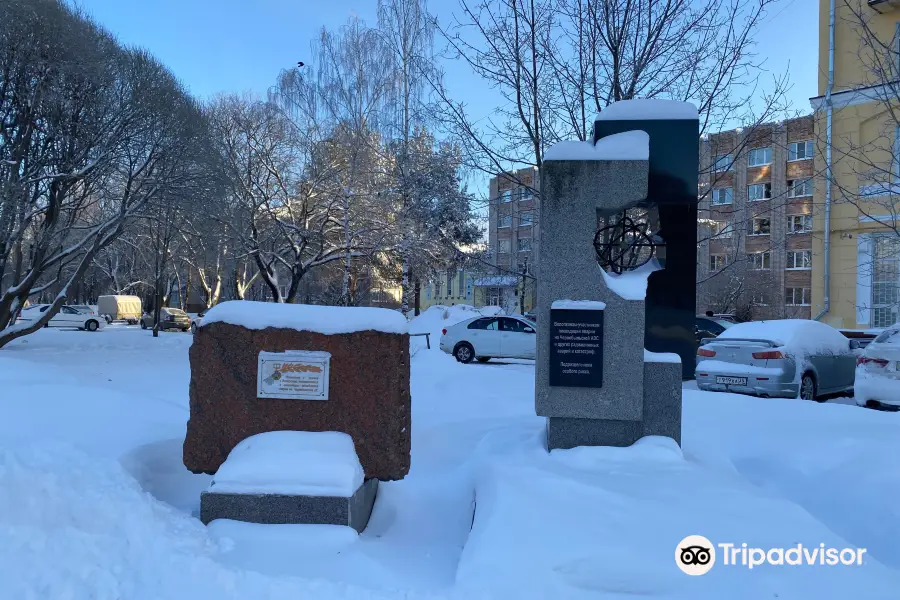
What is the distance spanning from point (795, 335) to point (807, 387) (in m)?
0.88

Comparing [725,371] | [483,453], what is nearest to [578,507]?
[483,453]

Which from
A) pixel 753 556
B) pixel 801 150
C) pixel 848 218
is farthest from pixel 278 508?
pixel 801 150

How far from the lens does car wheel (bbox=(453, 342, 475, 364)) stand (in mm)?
17156

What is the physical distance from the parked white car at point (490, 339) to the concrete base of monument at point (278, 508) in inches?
517

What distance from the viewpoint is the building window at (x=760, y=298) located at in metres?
33.7

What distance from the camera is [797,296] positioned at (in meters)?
38.9

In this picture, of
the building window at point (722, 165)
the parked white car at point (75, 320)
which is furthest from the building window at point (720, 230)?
the parked white car at point (75, 320)

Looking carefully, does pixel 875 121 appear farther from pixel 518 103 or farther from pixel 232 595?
pixel 232 595

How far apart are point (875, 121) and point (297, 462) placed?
17.6 meters

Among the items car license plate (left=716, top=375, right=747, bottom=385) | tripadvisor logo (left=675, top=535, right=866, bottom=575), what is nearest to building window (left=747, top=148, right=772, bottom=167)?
car license plate (left=716, top=375, right=747, bottom=385)

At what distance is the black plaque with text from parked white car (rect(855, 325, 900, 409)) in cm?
587

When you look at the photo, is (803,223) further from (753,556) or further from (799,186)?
(753,556)

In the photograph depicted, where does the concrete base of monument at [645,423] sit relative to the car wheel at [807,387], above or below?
above

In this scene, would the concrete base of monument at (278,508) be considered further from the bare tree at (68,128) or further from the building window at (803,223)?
the building window at (803,223)
